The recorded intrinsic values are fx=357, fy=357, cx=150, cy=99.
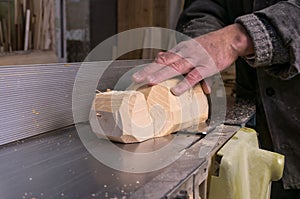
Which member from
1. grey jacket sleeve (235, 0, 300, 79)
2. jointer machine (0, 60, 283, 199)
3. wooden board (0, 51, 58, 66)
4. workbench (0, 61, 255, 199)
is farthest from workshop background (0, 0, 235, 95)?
grey jacket sleeve (235, 0, 300, 79)

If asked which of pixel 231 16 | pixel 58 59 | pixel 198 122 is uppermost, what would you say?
pixel 231 16

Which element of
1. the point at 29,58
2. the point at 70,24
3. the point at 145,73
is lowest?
the point at 29,58

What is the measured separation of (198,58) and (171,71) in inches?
3.0

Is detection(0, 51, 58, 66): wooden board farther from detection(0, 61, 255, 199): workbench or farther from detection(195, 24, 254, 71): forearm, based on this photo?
detection(195, 24, 254, 71): forearm

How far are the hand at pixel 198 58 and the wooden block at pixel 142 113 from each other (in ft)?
0.08

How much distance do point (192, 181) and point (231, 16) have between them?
85cm

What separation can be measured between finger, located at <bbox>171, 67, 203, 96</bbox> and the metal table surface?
112 millimetres

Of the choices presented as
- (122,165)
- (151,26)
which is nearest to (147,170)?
(122,165)

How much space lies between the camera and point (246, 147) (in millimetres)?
806

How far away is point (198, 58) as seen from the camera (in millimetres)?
795

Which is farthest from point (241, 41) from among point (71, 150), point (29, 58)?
point (29, 58)

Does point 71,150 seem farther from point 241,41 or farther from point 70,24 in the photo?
point 70,24

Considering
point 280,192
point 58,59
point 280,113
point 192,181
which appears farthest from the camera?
point 58,59

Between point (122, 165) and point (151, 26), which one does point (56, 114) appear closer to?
point (122, 165)
